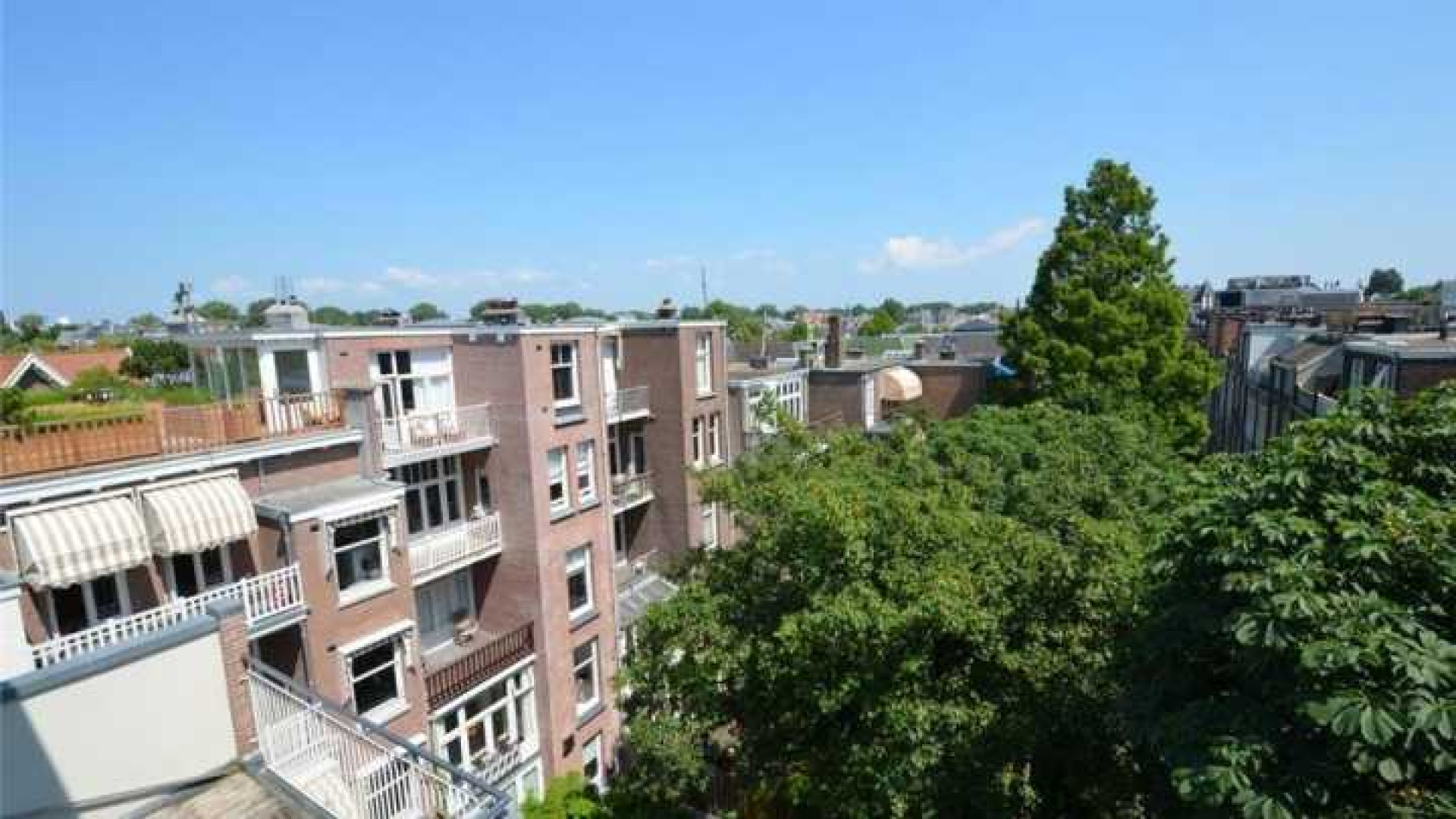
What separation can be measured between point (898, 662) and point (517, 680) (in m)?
13.1

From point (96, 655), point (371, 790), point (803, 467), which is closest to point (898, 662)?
point (803, 467)

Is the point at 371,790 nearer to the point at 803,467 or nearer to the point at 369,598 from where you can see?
the point at 369,598

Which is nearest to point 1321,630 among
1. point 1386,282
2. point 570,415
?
point 570,415

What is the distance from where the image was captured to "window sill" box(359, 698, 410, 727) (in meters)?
15.6

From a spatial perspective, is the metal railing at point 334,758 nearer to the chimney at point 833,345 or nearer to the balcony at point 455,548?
the balcony at point 455,548

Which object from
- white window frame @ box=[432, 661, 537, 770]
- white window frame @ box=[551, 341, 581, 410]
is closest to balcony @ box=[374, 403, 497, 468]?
white window frame @ box=[551, 341, 581, 410]

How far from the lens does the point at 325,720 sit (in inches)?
369

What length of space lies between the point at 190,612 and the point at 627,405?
13.7 m

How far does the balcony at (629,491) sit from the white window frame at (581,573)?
6.09 feet

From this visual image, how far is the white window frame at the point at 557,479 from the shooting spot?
2005cm

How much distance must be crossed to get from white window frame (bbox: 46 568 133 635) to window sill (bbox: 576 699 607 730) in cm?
1223

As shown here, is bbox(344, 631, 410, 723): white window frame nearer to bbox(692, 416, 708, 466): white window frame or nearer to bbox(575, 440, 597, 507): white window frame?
bbox(575, 440, 597, 507): white window frame

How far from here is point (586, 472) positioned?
21.5m

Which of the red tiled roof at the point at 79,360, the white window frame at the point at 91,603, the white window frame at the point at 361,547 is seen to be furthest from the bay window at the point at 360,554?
the red tiled roof at the point at 79,360
